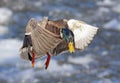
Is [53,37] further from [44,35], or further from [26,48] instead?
[26,48]

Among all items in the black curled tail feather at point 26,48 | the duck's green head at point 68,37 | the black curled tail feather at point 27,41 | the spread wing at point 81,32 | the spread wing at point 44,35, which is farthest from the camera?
the spread wing at point 81,32

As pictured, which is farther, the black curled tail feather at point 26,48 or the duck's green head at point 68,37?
the black curled tail feather at point 26,48

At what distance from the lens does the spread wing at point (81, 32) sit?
41.8 ft

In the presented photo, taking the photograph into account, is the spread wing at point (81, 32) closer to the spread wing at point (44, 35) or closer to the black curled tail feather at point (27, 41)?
the spread wing at point (44, 35)

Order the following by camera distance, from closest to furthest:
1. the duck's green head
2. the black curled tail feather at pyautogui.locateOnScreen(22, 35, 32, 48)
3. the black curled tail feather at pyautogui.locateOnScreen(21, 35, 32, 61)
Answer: the duck's green head → the black curled tail feather at pyautogui.locateOnScreen(22, 35, 32, 48) → the black curled tail feather at pyautogui.locateOnScreen(21, 35, 32, 61)

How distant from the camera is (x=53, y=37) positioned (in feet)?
38.8

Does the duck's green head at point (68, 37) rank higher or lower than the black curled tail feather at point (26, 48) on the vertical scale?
higher

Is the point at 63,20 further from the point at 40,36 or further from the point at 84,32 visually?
the point at 40,36

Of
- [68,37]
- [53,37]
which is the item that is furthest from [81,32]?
[53,37]

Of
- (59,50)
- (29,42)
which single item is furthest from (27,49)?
(59,50)

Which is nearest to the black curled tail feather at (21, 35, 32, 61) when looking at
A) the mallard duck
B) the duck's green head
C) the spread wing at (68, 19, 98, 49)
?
the mallard duck

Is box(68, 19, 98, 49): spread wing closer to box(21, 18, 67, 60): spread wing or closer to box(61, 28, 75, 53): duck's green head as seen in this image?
box(61, 28, 75, 53): duck's green head

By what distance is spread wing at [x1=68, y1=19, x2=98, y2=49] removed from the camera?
502 inches

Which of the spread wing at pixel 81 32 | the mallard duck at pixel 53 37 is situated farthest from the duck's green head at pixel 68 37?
the spread wing at pixel 81 32
